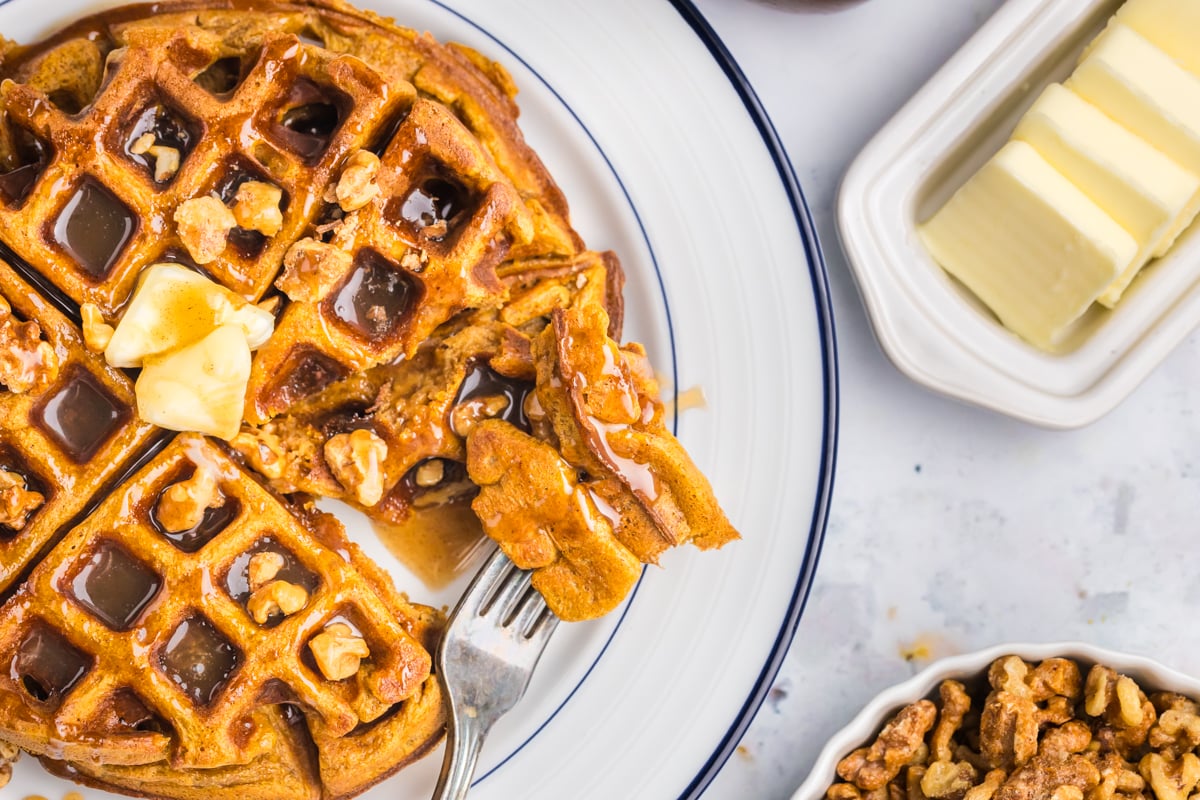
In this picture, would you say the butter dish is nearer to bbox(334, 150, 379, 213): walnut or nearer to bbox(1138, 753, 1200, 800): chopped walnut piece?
bbox(1138, 753, 1200, 800): chopped walnut piece

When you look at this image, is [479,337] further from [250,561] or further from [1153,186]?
[1153,186]

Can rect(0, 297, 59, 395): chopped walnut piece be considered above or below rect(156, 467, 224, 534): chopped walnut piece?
above

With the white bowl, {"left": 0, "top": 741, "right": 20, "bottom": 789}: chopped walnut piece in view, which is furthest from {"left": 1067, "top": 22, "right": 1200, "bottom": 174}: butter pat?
{"left": 0, "top": 741, "right": 20, "bottom": 789}: chopped walnut piece

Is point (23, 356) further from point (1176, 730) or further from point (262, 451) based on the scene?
point (1176, 730)

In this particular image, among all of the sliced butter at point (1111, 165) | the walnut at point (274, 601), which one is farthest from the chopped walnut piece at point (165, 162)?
the sliced butter at point (1111, 165)

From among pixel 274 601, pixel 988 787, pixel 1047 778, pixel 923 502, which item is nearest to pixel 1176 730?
pixel 1047 778

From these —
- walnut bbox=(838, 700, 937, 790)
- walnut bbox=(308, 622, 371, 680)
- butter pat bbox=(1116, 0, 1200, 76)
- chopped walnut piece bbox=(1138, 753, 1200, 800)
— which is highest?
butter pat bbox=(1116, 0, 1200, 76)

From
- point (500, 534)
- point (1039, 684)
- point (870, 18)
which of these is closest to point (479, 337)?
point (500, 534)
